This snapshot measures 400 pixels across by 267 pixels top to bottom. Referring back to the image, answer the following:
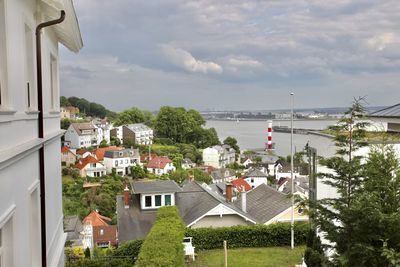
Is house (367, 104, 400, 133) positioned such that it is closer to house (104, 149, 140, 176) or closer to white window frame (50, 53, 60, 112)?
white window frame (50, 53, 60, 112)

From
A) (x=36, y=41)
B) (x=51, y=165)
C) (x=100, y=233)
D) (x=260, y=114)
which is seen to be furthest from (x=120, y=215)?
(x=260, y=114)

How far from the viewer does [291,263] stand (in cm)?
1711

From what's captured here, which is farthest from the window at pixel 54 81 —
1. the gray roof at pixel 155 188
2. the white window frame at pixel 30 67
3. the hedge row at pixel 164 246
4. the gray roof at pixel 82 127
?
the gray roof at pixel 82 127

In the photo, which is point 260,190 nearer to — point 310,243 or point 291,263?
point 291,263

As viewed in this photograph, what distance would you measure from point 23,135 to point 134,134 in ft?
314

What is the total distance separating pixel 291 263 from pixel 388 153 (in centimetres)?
1151

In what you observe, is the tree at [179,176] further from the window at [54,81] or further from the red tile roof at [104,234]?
the window at [54,81]

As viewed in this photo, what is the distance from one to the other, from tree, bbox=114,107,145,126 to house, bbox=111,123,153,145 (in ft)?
28.8

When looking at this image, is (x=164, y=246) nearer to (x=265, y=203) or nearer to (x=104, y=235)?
(x=265, y=203)

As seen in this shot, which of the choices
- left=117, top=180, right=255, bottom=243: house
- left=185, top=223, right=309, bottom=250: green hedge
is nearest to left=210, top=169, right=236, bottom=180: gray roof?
left=117, top=180, right=255, bottom=243: house

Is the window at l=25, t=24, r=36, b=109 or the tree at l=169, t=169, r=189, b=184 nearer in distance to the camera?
the window at l=25, t=24, r=36, b=109

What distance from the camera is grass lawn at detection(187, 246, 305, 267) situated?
56.7ft

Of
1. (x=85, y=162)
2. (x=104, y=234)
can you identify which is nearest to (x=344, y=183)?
(x=104, y=234)

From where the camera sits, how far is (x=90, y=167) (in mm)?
65438
